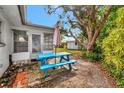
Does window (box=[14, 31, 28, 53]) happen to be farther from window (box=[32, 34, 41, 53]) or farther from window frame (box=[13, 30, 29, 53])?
window (box=[32, 34, 41, 53])

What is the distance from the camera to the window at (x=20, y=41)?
6736 millimetres

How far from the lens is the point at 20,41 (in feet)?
22.7

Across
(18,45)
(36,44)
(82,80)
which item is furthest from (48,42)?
(82,80)

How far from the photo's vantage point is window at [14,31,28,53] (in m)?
6.74

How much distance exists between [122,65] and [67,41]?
3.53 m

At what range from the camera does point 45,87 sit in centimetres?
361

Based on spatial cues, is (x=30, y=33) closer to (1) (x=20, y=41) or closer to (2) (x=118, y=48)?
(1) (x=20, y=41)

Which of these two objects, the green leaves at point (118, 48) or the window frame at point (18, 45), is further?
the window frame at point (18, 45)

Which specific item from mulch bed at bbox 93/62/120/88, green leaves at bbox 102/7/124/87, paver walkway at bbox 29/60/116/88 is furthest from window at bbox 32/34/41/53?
green leaves at bbox 102/7/124/87

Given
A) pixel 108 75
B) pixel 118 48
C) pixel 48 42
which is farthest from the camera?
pixel 48 42

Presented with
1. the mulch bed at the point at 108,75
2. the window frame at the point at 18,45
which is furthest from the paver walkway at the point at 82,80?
the window frame at the point at 18,45

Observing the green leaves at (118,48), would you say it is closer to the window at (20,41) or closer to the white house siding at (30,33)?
the white house siding at (30,33)
